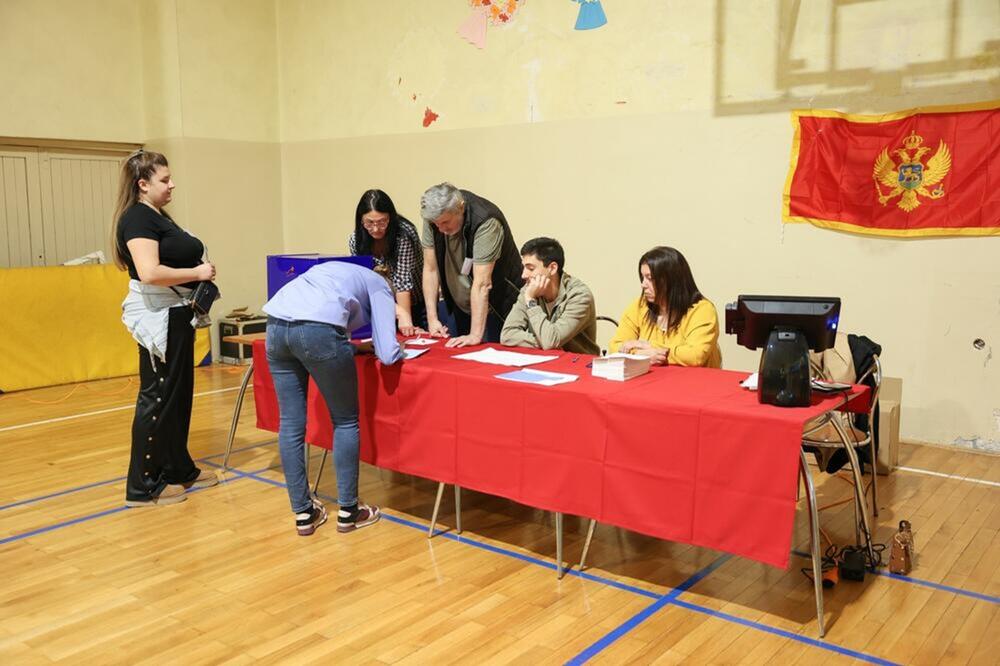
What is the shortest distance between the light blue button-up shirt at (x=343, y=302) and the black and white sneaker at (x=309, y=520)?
73 centimetres

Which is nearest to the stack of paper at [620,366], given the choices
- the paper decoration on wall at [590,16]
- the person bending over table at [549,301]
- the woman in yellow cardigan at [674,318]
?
the woman in yellow cardigan at [674,318]

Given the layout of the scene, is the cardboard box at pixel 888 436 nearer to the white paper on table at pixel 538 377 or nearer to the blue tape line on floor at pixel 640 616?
the blue tape line on floor at pixel 640 616

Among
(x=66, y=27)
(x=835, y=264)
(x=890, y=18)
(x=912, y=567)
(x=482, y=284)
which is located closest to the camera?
(x=912, y=567)

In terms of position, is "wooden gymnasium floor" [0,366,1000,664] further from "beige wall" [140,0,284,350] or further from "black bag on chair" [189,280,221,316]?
"beige wall" [140,0,284,350]

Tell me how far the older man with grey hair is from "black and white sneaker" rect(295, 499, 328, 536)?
35.9 inches

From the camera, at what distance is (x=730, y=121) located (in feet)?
17.5

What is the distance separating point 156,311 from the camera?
373cm

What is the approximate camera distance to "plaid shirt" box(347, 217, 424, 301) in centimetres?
436

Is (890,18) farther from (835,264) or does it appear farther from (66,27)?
(66,27)

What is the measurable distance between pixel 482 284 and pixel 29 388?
422 centimetres

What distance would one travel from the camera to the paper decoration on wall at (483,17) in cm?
631

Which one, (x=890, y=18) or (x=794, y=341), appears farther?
(x=890, y=18)

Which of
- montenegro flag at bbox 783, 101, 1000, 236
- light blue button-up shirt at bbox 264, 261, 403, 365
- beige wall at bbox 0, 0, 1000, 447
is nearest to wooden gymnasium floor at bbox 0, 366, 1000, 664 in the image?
light blue button-up shirt at bbox 264, 261, 403, 365

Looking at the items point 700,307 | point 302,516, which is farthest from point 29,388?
point 700,307
